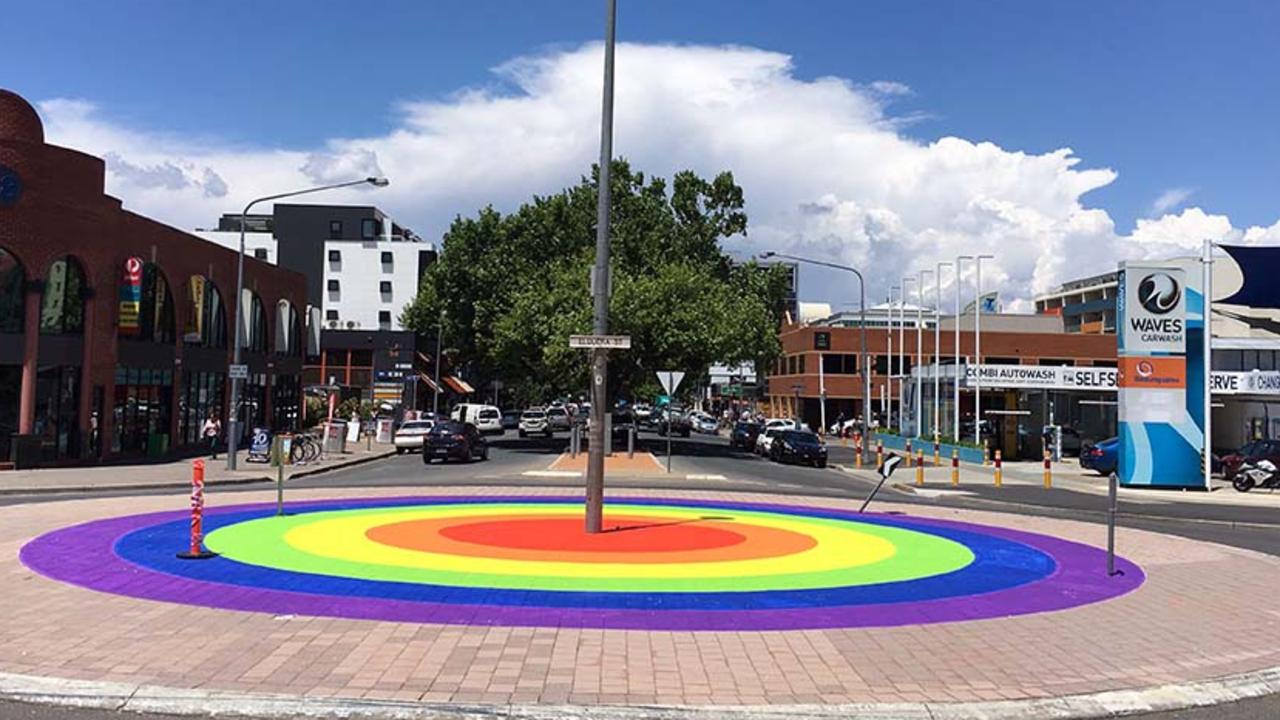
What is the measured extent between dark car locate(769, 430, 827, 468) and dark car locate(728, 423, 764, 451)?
26.1 ft

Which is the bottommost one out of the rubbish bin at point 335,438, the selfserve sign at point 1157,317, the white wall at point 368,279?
the rubbish bin at point 335,438

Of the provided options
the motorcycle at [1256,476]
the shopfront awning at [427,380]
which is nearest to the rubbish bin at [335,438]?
the motorcycle at [1256,476]

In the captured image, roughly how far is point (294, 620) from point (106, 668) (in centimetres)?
→ 192

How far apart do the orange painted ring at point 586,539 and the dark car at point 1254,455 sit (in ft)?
83.6

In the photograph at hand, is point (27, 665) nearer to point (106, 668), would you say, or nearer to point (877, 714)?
point (106, 668)

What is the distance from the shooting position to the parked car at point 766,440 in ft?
160

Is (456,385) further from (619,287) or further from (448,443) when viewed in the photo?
(448,443)

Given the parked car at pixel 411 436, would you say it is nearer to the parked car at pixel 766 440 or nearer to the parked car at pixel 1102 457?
the parked car at pixel 766 440

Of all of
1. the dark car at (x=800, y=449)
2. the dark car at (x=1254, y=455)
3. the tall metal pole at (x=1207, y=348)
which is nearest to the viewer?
the tall metal pole at (x=1207, y=348)

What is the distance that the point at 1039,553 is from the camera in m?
15.6

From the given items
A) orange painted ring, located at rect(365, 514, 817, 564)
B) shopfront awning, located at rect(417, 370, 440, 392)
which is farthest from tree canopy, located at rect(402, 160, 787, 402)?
orange painted ring, located at rect(365, 514, 817, 564)

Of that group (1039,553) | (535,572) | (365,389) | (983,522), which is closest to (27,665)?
(535,572)

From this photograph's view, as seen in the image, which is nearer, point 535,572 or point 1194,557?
point 535,572

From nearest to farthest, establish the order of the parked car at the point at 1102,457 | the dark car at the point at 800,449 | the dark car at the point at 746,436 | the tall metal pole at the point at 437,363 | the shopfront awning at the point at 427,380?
the parked car at the point at 1102,457 → the dark car at the point at 800,449 → the dark car at the point at 746,436 → the tall metal pole at the point at 437,363 → the shopfront awning at the point at 427,380
